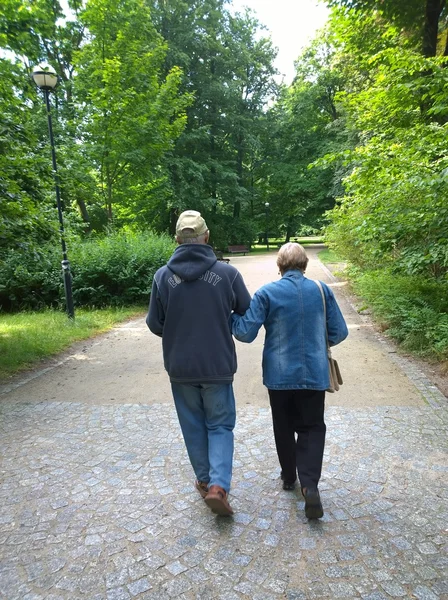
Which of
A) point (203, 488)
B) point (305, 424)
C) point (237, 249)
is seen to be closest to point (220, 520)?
point (203, 488)

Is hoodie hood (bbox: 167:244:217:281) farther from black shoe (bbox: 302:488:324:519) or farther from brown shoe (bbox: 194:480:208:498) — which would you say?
black shoe (bbox: 302:488:324:519)

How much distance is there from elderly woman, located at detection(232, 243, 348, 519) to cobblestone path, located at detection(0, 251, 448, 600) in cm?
35

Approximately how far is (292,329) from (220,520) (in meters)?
1.32

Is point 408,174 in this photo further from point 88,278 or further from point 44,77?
point 88,278

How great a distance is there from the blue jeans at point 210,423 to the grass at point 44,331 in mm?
4357

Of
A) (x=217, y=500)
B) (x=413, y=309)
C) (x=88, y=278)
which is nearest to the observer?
(x=217, y=500)

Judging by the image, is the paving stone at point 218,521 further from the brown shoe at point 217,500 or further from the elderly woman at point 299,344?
the elderly woman at point 299,344

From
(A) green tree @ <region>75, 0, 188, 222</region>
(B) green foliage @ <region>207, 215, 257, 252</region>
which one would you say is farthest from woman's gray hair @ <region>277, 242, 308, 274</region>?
(B) green foliage @ <region>207, 215, 257, 252</region>

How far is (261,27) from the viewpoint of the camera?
114 ft

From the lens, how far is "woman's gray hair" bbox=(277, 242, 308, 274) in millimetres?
2550

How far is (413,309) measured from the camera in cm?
646

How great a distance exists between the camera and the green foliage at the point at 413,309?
583cm

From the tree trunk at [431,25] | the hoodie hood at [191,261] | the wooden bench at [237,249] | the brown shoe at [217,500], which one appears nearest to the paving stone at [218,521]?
the brown shoe at [217,500]

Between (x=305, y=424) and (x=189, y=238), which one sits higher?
(x=189, y=238)
